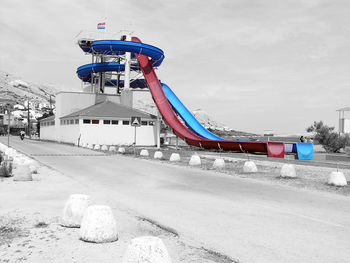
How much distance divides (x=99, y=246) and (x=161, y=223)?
1931 millimetres

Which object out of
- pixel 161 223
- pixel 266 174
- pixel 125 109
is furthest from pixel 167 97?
pixel 161 223

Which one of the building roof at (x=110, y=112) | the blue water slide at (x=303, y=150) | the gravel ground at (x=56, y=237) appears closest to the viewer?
the gravel ground at (x=56, y=237)

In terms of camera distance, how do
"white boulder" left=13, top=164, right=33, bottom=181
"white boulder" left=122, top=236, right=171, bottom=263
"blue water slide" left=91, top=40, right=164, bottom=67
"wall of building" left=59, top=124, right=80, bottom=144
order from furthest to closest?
"blue water slide" left=91, top=40, right=164, bottom=67 → "wall of building" left=59, top=124, right=80, bottom=144 → "white boulder" left=13, top=164, right=33, bottom=181 → "white boulder" left=122, top=236, right=171, bottom=263

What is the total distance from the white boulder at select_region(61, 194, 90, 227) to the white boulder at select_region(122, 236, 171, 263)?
318 centimetres

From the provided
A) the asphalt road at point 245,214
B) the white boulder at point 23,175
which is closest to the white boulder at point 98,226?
the asphalt road at point 245,214

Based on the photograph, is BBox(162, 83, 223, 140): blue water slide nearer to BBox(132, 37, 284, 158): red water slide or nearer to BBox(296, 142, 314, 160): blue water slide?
BBox(132, 37, 284, 158): red water slide

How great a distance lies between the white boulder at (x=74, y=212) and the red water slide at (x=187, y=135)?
22.7 meters

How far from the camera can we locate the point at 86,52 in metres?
61.8

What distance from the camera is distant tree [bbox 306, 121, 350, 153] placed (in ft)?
132

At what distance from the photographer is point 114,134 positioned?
48.3m

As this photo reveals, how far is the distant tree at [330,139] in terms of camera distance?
132 feet

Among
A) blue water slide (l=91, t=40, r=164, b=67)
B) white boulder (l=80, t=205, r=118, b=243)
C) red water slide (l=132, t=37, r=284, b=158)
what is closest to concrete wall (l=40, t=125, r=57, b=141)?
blue water slide (l=91, t=40, r=164, b=67)

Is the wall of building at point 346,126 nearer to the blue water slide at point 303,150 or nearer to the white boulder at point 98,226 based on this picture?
the blue water slide at point 303,150

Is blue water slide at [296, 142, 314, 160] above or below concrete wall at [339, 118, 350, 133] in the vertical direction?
below
